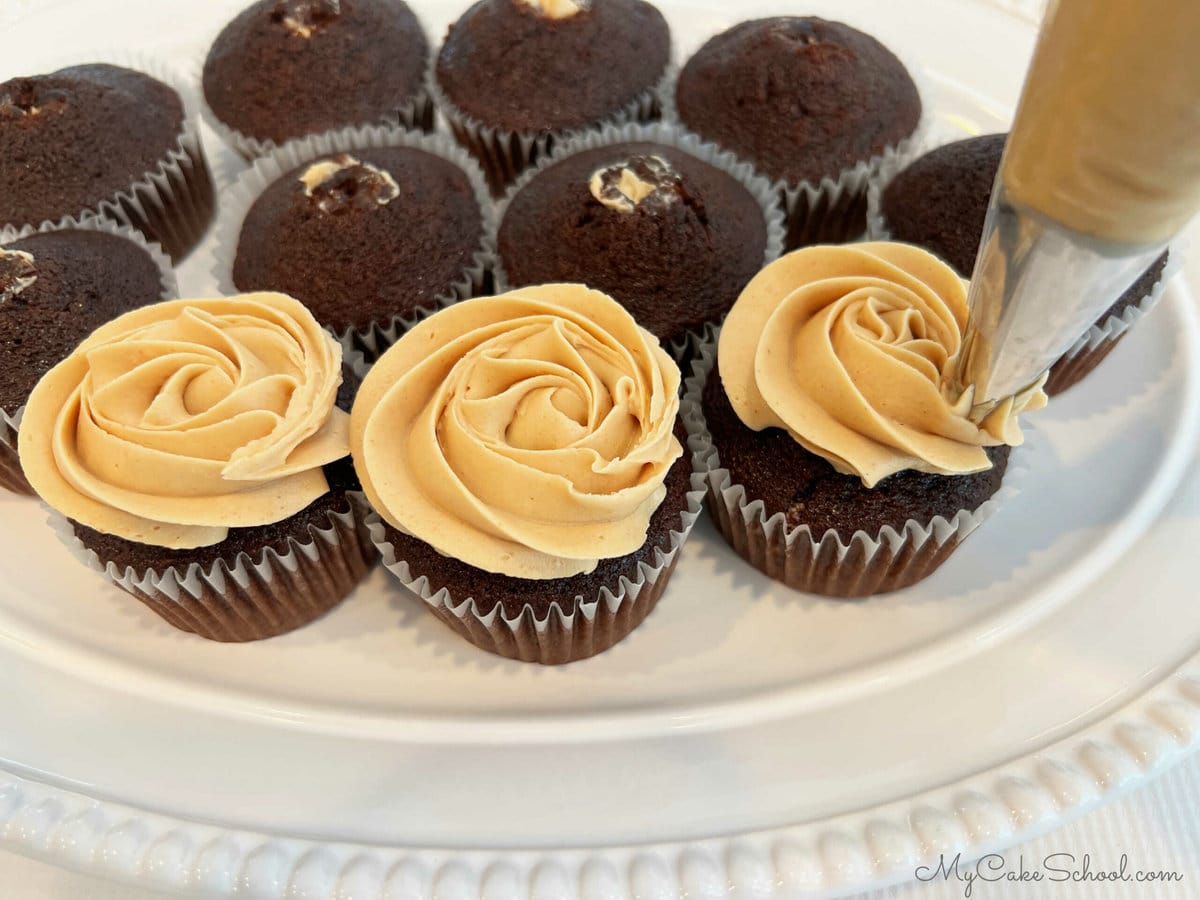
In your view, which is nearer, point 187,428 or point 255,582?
point 187,428

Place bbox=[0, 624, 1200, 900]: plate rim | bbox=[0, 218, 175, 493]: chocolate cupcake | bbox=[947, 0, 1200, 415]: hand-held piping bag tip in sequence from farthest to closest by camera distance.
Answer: bbox=[0, 218, 175, 493]: chocolate cupcake → bbox=[0, 624, 1200, 900]: plate rim → bbox=[947, 0, 1200, 415]: hand-held piping bag tip

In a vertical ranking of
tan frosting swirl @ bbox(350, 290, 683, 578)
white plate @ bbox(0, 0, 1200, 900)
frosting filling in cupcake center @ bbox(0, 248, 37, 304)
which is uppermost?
tan frosting swirl @ bbox(350, 290, 683, 578)

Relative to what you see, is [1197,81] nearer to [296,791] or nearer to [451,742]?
[451,742]

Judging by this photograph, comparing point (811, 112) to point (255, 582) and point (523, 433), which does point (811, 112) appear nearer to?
point (523, 433)

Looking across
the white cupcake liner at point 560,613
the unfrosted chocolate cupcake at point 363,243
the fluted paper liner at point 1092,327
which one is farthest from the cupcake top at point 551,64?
the white cupcake liner at point 560,613

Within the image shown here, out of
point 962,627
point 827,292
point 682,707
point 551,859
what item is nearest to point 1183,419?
point 962,627

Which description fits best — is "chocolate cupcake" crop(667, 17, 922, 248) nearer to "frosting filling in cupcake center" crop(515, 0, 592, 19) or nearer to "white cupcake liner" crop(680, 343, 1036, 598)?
"frosting filling in cupcake center" crop(515, 0, 592, 19)

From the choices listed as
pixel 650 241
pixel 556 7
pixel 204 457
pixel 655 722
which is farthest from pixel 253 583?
pixel 556 7

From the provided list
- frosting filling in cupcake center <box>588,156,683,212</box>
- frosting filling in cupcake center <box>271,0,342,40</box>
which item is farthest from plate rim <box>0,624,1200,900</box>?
frosting filling in cupcake center <box>271,0,342,40</box>
